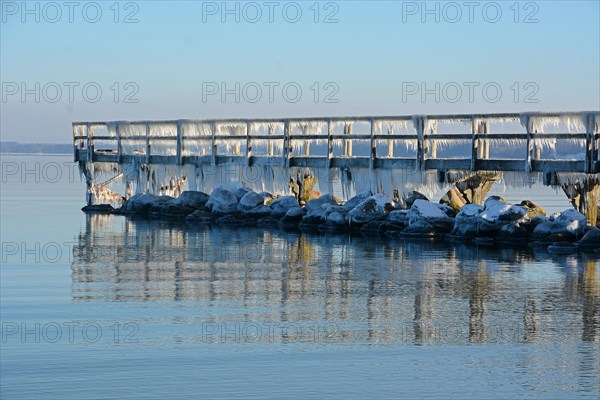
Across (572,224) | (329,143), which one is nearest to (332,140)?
(329,143)

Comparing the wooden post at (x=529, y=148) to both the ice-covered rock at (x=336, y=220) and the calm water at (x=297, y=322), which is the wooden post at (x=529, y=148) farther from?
the ice-covered rock at (x=336, y=220)

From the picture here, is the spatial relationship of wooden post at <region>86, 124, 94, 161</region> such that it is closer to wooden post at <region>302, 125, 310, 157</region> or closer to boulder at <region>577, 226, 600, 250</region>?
wooden post at <region>302, 125, 310, 157</region>

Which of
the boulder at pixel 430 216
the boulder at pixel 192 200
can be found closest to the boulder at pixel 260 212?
the boulder at pixel 192 200

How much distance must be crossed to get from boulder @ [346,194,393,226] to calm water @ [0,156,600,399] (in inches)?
163

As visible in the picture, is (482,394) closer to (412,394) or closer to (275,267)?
(412,394)

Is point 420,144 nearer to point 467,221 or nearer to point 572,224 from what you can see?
point 467,221

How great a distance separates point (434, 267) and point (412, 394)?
372 inches

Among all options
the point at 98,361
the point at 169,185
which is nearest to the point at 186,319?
the point at 98,361

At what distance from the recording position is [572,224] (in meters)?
22.3

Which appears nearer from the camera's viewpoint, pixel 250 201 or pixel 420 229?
pixel 420 229

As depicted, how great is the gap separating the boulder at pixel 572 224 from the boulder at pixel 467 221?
183 cm

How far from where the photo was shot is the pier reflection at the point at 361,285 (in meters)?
12.8

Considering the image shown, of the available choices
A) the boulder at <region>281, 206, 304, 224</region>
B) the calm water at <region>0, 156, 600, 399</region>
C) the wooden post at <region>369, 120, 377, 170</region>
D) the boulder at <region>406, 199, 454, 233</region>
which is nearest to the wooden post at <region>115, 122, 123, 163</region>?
the boulder at <region>281, 206, 304, 224</region>

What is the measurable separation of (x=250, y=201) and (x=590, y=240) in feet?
37.1
